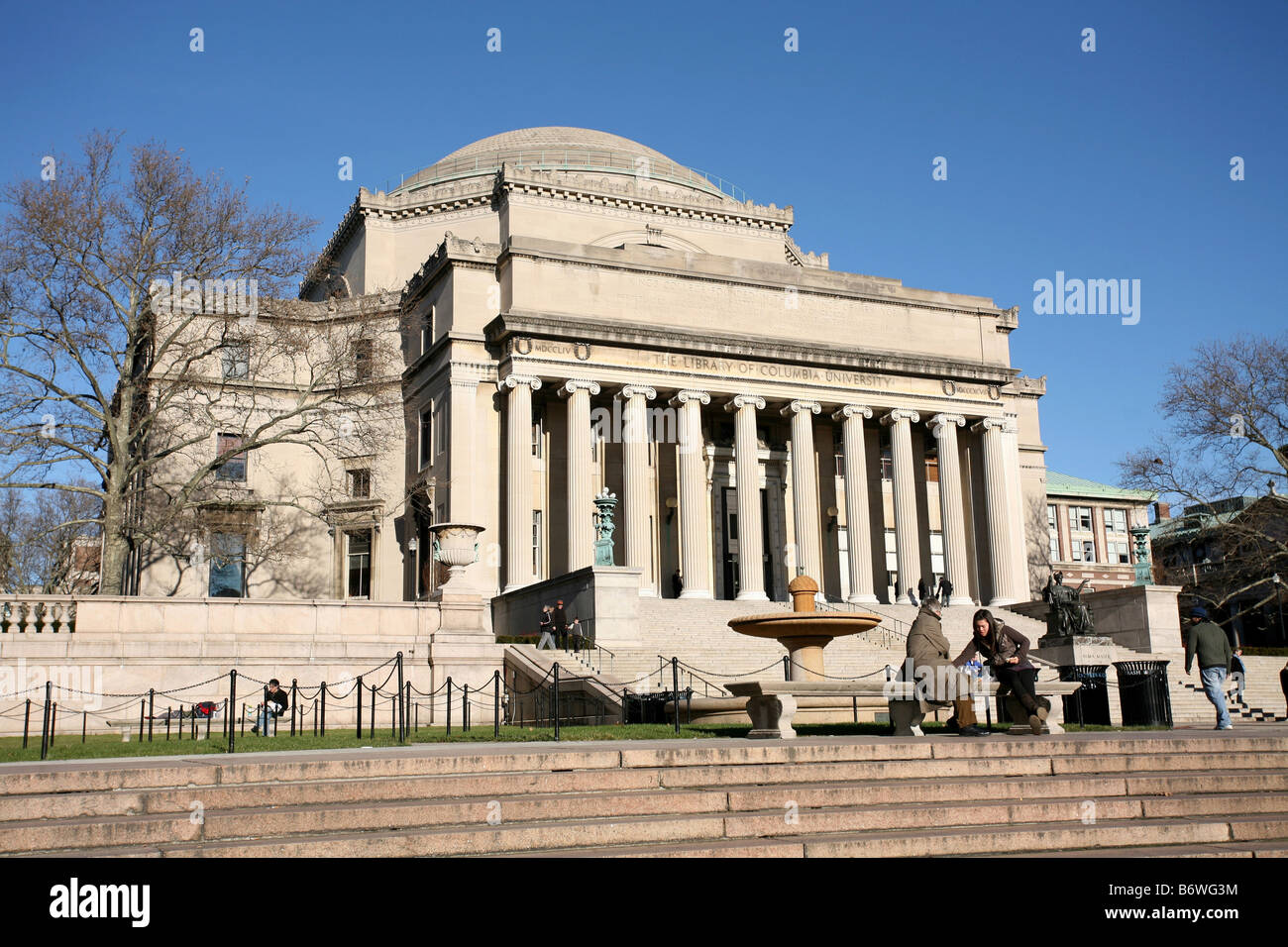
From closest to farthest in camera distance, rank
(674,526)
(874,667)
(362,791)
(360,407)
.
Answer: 1. (362,791)
2. (874,667)
3. (360,407)
4. (674,526)

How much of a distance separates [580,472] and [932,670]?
27.2m

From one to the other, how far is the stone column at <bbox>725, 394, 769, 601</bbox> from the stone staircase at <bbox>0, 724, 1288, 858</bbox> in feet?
100

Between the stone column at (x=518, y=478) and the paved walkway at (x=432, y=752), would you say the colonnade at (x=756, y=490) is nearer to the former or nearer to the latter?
the stone column at (x=518, y=478)

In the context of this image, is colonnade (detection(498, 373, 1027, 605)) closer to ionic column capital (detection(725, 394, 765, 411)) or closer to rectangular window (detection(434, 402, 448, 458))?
ionic column capital (detection(725, 394, 765, 411))

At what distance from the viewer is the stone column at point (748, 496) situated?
144 feet

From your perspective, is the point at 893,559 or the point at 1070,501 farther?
the point at 1070,501

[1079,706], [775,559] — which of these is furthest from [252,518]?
[1079,706]

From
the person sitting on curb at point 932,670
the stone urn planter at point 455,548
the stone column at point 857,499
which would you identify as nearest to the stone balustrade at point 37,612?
the stone urn planter at point 455,548

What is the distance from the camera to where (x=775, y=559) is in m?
A: 49.0

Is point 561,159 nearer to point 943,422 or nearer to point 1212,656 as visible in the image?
point 943,422

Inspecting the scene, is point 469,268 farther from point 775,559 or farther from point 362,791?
point 362,791
